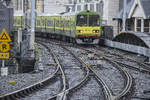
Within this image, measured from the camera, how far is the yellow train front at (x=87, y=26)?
112 ft

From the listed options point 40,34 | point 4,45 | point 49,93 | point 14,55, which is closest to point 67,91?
point 49,93

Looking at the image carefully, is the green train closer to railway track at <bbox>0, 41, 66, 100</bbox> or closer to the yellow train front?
the yellow train front

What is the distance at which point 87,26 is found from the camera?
112 feet

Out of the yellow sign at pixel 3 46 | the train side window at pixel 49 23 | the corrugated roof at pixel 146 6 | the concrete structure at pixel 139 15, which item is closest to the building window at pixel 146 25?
the concrete structure at pixel 139 15

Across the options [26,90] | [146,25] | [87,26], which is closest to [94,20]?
[87,26]

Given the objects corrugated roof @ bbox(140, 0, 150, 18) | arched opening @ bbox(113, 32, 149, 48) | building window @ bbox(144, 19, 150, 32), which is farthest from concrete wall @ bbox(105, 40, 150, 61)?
building window @ bbox(144, 19, 150, 32)

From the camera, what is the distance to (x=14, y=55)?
21188mm

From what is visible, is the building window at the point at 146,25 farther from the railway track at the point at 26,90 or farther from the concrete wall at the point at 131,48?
the railway track at the point at 26,90

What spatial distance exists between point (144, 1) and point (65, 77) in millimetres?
26231

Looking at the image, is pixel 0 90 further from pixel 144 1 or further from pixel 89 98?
pixel 144 1

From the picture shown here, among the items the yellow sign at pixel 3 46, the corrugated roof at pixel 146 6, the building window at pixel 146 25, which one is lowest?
the yellow sign at pixel 3 46

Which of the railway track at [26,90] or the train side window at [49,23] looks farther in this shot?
the train side window at [49,23]

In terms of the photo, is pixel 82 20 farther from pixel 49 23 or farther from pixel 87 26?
pixel 49 23

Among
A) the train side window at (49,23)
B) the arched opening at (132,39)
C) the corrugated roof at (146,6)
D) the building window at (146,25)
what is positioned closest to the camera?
the arched opening at (132,39)
